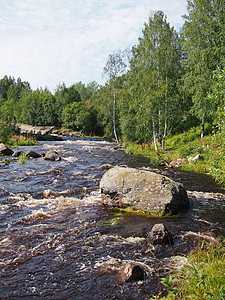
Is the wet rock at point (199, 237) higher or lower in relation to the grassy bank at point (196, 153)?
lower

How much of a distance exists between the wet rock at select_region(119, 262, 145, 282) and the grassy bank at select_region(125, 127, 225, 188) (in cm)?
→ 356

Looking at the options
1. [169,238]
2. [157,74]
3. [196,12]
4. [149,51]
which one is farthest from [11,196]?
[196,12]

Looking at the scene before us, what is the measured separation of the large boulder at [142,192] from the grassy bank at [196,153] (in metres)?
1.81

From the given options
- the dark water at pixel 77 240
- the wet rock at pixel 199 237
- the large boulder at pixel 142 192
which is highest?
the large boulder at pixel 142 192

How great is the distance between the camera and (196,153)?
20562 millimetres

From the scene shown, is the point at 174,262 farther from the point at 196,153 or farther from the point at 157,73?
the point at 157,73

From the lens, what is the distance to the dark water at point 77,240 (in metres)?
4.49

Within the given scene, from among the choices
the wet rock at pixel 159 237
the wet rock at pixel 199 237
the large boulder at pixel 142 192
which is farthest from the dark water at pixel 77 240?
the large boulder at pixel 142 192

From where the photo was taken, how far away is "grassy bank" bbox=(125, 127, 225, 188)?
678 cm

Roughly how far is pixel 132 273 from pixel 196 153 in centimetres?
1781

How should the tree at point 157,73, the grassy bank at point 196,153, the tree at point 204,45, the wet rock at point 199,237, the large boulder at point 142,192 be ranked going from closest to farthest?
the wet rock at point 199,237 < the grassy bank at point 196,153 < the large boulder at point 142,192 < the tree at point 204,45 < the tree at point 157,73

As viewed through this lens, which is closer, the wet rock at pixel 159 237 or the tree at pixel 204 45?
the wet rock at pixel 159 237

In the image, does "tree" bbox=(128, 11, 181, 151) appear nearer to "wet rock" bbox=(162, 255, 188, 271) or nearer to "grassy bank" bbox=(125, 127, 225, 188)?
"grassy bank" bbox=(125, 127, 225, 188)

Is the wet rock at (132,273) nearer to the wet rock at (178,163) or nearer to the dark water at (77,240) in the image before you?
the dark water at (77,240)
